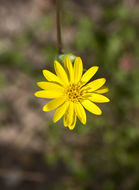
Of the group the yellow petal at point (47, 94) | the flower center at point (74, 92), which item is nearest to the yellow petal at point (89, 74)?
the flower center at point (74, 92)

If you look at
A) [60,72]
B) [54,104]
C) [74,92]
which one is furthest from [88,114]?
[60,72]

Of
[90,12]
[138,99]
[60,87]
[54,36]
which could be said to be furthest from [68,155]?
[90,12]

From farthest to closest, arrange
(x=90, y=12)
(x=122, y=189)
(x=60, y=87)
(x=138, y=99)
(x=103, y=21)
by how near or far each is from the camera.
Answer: (x=90, y=12)
(x=103, y=21)
(x=122, y=189)
(x=138, y=99)
(x=60, y=87)

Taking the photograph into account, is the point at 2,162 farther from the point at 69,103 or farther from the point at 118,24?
the point at 118,24

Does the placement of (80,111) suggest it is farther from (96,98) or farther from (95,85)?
(95,85)

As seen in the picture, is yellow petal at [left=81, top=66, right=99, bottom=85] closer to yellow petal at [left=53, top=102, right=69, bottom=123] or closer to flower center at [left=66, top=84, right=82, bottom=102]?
flower center at [left=66, top=84, right=82, bottom=102]

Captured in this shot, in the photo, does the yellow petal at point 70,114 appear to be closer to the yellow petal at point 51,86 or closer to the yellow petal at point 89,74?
the yellow petal at point 51,86
